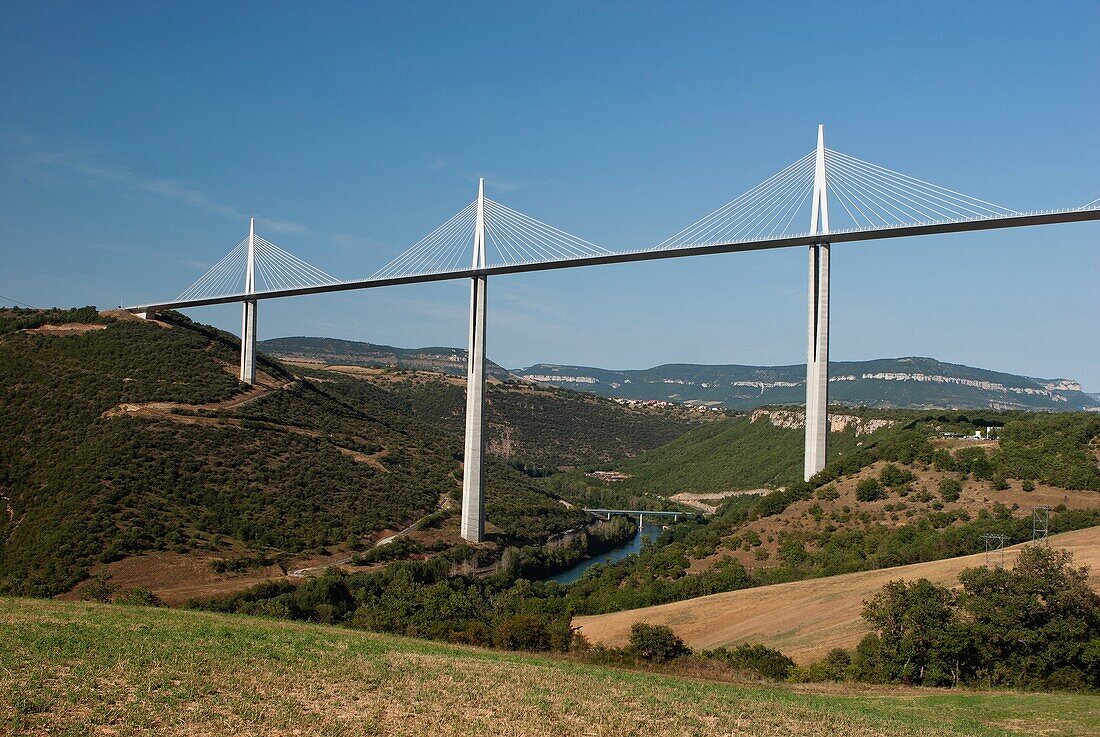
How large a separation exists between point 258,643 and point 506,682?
421 centimetres

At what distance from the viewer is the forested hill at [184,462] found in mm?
35969

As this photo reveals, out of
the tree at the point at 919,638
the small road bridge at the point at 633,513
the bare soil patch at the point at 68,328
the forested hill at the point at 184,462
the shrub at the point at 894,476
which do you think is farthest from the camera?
the small road bridge at the point at 633,513

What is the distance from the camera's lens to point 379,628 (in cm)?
2533

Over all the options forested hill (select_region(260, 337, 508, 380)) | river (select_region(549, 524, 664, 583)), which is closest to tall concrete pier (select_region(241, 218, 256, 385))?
river (select_region(549, 524, 664, 583))

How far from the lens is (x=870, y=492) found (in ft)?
123

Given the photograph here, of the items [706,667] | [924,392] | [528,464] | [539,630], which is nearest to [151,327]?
[528,464]

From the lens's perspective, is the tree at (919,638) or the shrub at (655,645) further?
the shrub at (655,645)

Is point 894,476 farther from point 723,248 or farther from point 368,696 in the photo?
point 368,696

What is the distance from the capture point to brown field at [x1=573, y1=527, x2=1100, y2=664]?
928 inches

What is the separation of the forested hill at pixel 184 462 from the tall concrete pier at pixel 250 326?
119 centimetres

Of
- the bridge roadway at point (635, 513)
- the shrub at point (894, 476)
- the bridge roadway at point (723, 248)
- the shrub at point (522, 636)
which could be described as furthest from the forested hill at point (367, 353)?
the shrub at point (522, 636)

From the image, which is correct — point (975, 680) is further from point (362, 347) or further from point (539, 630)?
point (362, 347)

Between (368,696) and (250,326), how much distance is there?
4685 cm

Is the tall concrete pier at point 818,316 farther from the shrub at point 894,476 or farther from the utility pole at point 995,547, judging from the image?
the utility pole at point 995,547
